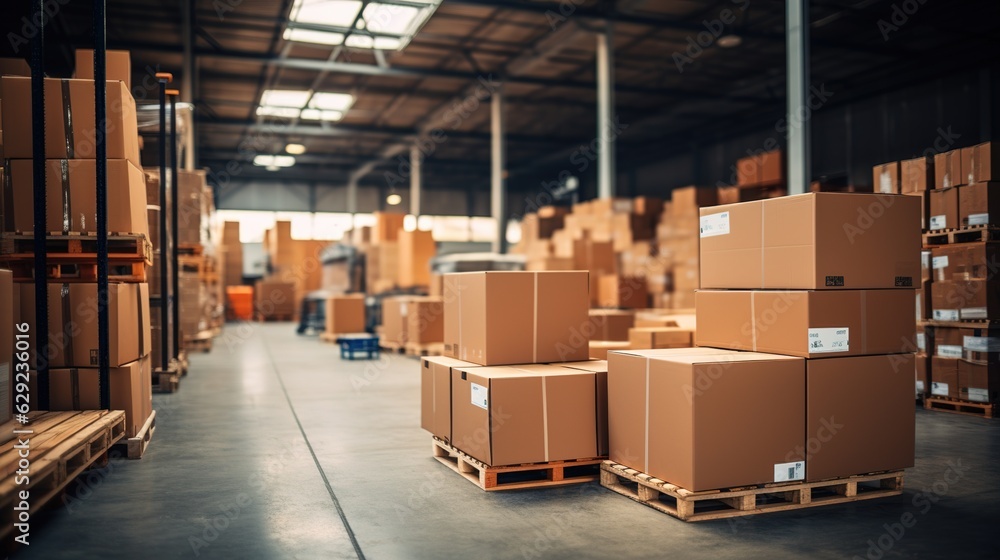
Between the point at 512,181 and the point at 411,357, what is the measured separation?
18.6 m

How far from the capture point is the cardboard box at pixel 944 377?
6336 mm

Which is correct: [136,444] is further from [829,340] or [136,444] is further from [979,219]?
[979,219]

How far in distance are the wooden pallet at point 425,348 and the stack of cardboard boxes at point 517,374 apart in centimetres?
614

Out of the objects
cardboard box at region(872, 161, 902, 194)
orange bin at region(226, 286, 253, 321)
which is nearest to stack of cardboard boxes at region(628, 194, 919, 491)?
cardboard box at region(872, 161, 902, 194)

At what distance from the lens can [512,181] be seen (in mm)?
29188

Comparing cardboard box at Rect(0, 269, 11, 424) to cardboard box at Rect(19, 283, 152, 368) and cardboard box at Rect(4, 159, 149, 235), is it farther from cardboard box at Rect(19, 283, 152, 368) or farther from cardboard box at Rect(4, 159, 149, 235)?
cardboard box at Rect(4, 159, 149, 235)

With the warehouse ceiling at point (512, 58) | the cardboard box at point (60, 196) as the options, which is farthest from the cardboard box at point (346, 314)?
the cardboard box at point (60, 196)

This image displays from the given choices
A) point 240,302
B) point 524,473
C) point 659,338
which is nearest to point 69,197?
point 524,473

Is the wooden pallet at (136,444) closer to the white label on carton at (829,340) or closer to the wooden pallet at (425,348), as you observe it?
the white label on carton at (829,340)

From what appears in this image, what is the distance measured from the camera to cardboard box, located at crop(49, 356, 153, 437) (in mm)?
4387

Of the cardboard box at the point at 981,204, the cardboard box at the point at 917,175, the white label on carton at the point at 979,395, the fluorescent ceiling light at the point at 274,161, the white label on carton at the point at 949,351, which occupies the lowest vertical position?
the white label on carton at the point at 979,395

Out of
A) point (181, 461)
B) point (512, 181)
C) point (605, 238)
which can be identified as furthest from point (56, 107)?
point (512, 181)

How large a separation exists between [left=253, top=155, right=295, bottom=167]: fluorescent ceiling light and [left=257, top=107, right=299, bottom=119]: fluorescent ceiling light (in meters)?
5.16

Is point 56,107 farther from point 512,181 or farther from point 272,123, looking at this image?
point 512,181
